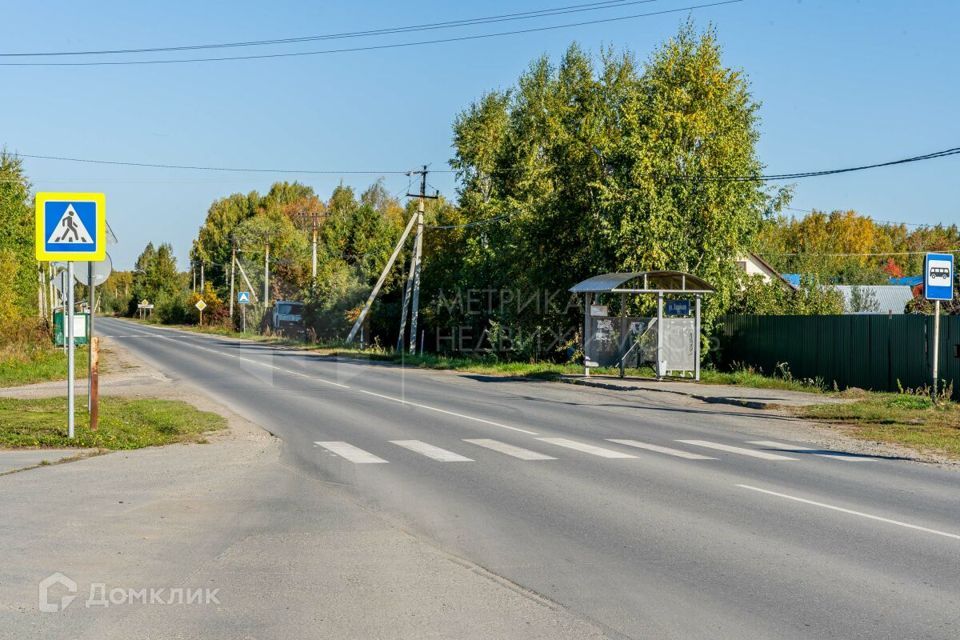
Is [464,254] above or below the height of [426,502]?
above

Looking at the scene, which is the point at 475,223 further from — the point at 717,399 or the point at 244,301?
the point at 244,301

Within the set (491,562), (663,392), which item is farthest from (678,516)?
(663,392)

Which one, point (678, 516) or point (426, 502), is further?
point (426, 502)

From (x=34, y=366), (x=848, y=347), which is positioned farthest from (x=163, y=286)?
(x=848, y=347)

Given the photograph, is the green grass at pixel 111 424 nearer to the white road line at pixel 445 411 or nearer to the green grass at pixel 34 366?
the white road line at pixel 445 411

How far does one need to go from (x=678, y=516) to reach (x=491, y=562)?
7.94ft

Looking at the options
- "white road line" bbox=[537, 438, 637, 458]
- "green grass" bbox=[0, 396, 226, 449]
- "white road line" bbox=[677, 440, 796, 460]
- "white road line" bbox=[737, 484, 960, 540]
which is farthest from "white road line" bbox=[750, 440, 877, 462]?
"green grass" bbox=[0, 396, 226, 449]

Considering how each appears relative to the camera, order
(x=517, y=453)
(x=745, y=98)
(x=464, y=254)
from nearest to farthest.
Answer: (x=517, y=453)
(x=745, y=98)
(x=464, y=254)

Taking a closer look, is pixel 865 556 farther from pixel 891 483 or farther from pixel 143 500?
pixel 143 500

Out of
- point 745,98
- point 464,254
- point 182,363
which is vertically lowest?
point 182,363

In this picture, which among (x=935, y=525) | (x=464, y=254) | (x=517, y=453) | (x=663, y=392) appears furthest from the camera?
(x=464, y=254)

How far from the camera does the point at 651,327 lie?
1080 inches

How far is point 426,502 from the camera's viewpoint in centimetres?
913

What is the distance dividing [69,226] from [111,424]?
348cm
